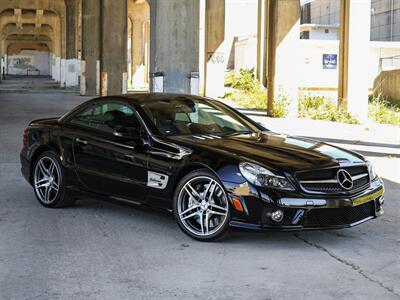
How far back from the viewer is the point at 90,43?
34406mm

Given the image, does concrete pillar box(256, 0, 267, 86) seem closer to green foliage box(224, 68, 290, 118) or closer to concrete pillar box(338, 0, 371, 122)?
green foliage box(224, 68, 290, 118)

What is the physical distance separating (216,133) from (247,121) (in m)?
0.81

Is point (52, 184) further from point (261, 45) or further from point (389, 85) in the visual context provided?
point (261, 45)

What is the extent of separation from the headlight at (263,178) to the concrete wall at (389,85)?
103 feet

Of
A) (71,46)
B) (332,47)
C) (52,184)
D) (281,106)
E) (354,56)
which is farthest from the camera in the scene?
(71,46)

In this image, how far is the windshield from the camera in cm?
661

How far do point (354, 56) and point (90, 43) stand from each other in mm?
17844

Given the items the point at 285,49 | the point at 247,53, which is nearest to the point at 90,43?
the point at 285,49

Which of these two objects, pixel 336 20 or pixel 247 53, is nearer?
pixel 247 53

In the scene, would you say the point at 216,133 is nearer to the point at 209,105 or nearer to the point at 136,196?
the point at 209,105

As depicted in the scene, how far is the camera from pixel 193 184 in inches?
235

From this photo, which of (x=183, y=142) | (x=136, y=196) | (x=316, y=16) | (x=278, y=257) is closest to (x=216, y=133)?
(x=183, y=142)

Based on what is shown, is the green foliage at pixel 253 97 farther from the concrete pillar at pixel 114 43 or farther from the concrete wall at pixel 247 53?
the concrete wall at pixel 247 53

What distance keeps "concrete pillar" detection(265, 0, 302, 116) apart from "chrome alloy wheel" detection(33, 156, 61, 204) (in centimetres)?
1507
